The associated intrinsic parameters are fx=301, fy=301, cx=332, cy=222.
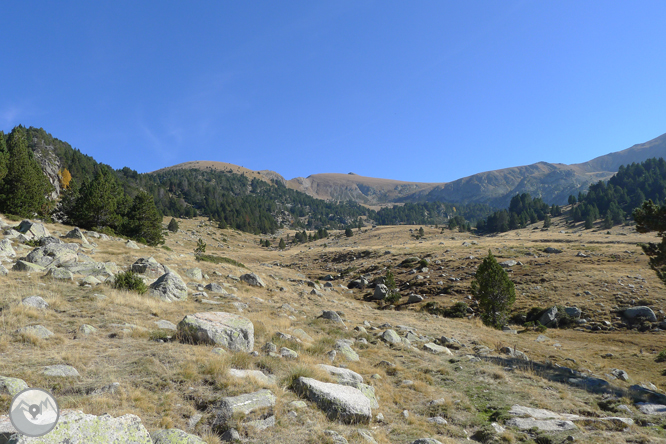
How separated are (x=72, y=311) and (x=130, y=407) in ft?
24.9

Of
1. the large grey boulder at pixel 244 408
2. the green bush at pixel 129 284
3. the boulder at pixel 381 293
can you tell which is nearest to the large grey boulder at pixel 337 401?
the large grey boulder at pixel 244 408

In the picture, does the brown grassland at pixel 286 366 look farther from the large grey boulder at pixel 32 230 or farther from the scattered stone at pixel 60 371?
the large grey boulder at pixel 32 230

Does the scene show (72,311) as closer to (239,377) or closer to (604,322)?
(239,377)

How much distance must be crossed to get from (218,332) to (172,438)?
498cm

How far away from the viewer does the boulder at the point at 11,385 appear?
4.93 m

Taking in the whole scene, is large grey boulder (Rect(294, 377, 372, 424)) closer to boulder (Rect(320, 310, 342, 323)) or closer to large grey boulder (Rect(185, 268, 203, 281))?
boulder (Rect(320, 310, 342, 323))

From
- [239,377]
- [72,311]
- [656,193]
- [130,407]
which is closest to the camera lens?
[130,407]

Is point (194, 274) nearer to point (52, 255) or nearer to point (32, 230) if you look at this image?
point (52, 255)

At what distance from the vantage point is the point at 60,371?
6.12 metres

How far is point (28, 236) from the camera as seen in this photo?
2278 cm

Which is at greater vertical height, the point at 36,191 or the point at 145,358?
the point at 36,191

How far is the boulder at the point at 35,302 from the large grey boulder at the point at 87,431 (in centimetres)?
790

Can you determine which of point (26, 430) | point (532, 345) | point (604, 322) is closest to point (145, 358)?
point (26, 430)

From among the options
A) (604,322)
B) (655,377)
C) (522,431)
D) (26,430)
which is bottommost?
(604,322)
